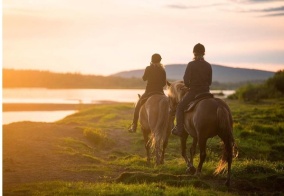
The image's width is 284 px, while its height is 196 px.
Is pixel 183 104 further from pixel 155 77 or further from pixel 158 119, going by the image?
pixel 155 77

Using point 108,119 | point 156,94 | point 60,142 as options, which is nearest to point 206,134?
point 156,94

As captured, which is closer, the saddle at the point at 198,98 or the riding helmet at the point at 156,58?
the saddle at the point at 198,98

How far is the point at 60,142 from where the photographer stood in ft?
61.6

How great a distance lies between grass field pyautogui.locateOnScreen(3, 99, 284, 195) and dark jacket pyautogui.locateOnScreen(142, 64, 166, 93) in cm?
264

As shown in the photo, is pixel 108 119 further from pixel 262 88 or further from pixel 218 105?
pixel 262 88

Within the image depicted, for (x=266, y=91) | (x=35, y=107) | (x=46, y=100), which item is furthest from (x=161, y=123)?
(x=46, y=100)

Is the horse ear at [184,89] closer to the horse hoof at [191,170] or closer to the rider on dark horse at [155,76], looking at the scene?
the rider on dark horse at [155,76]

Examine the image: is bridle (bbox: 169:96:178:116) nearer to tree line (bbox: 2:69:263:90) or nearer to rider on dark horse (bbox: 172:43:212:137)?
rider on dark horse (bbox: 172:43:212:137)

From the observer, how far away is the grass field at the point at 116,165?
1034cm

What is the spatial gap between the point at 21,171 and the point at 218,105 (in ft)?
20.8

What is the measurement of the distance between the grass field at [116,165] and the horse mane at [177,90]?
216 cm

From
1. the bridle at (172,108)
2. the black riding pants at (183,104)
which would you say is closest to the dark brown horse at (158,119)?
the bridle at (172,108)

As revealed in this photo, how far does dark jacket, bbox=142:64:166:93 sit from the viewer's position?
575 inches

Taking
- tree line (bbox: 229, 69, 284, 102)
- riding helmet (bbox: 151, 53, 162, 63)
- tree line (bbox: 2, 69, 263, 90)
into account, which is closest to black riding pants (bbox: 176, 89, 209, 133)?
riding helmet (bbox: 151, 53, 162, 63)
